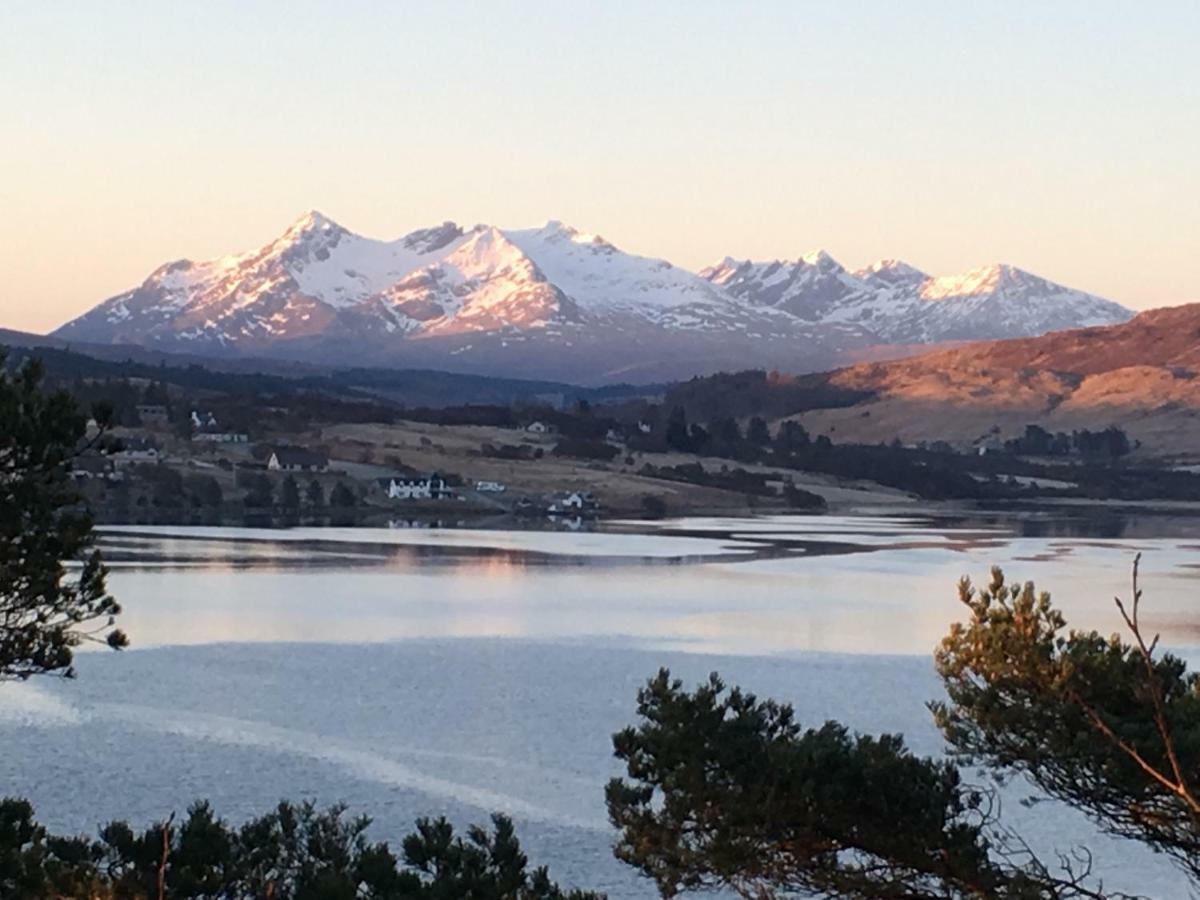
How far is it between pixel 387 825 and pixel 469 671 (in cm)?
1372

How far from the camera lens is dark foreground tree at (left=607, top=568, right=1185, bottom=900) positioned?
12352mm

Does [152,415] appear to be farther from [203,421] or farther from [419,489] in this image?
[419,489]

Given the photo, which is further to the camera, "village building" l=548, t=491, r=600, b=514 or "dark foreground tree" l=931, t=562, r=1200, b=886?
"village building" l=548, t=491, r=600, b=514

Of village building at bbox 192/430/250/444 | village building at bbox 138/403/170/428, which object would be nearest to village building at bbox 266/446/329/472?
village building at bbox 192/430/250/444

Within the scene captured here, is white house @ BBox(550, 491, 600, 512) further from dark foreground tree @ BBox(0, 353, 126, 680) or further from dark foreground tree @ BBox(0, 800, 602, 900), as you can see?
dark foreground tree @ BBox(0, 800, 602, 900)

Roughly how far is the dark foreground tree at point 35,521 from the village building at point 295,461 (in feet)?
303

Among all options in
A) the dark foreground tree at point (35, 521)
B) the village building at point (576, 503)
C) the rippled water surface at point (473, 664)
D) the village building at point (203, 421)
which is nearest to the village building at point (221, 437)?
the village building at point (203, 421)

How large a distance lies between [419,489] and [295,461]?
26.5 ft

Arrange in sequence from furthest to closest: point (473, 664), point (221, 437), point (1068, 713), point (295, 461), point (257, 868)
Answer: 1. point (221, 437)
2. point (295, 461)
3. point (473, 664)
4. point (1068, 713)
5. point (257, 868)

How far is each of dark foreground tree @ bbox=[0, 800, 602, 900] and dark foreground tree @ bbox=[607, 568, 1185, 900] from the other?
1125 mm

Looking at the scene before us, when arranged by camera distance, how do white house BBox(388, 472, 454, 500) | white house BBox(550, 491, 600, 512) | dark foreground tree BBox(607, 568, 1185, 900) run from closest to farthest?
dark foreground tree BBox(607, 568, 1185, 900) → white house BBox(388, 472, 454, 500) → white house BBox(550, 491, 600, 512)

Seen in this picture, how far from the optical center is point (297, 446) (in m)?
114

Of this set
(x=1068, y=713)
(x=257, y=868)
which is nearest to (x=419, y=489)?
(x=1068, y=713)

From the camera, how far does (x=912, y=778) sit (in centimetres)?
1277
